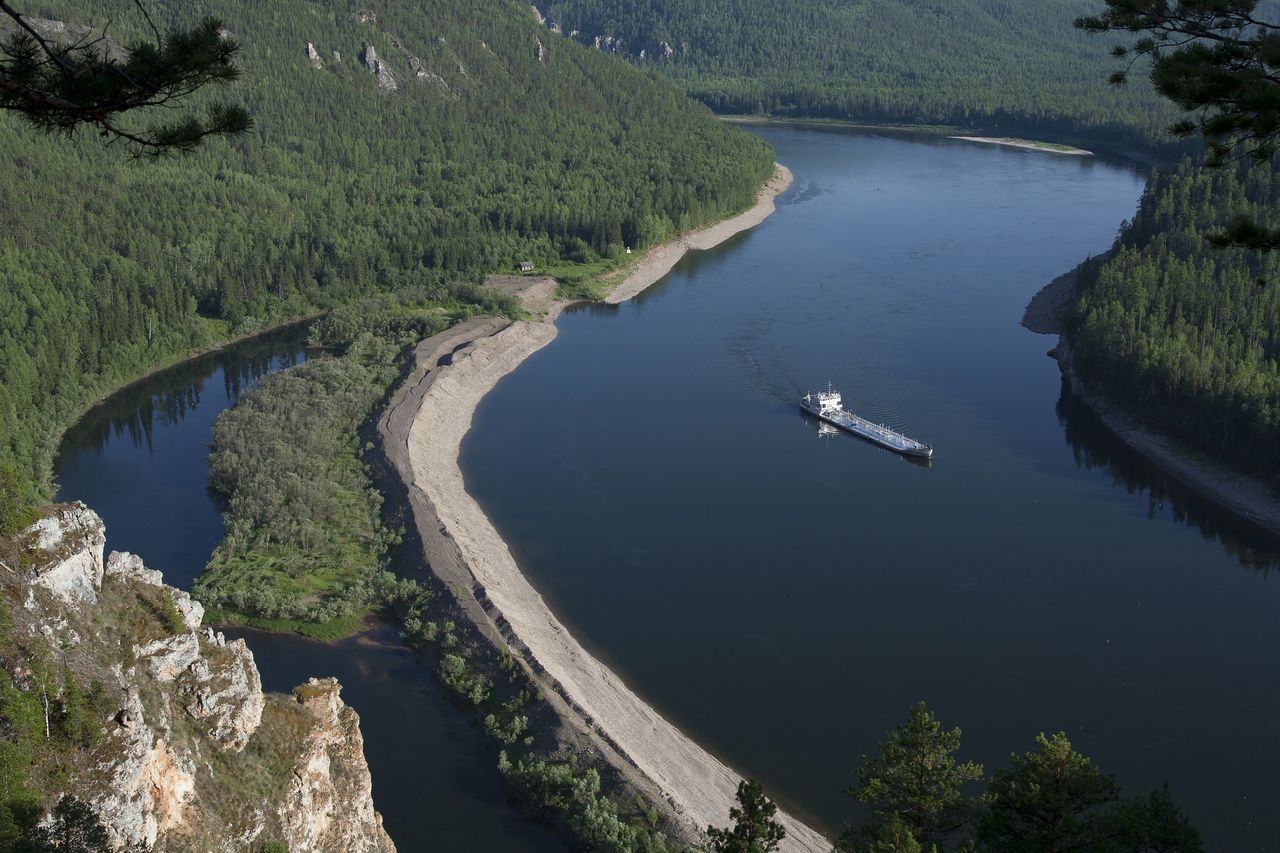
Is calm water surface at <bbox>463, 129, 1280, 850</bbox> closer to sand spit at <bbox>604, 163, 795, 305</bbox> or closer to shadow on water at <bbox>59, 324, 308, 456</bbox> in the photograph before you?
sand spit at <bbox>604, 163, 795, 305</bbox>

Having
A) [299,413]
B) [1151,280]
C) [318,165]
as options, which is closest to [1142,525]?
[1151,280]

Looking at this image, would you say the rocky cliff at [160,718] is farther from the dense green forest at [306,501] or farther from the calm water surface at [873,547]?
the dense green forest at [306,501]

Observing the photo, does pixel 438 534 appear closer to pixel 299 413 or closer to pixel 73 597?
pixel 299 413

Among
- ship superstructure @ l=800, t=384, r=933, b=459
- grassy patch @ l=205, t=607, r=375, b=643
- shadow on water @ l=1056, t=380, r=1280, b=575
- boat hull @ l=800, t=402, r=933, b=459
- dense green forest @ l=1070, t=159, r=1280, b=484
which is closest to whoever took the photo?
grassy patch @ l=205, t=607, r=375, b=643

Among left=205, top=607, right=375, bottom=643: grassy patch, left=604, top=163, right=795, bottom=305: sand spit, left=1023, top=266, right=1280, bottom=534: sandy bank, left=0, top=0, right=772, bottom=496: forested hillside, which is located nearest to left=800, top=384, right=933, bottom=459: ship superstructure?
left=1023, top=266, right=1280, bottom=534: sandy bank

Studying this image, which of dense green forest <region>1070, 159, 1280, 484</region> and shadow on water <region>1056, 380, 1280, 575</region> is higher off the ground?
dense green forest <region>1070, 159, 1280, 484</region>

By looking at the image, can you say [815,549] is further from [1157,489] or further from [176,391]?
[176,391]
